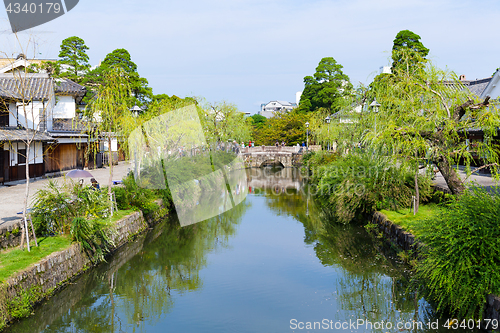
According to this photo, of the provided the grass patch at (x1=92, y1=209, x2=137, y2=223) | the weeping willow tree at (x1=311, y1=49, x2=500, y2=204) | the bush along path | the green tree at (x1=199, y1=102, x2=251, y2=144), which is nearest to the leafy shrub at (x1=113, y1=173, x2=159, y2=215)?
the grass patch at (x1=92, y1=209, x2=137, y2=223)

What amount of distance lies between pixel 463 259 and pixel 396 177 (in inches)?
296

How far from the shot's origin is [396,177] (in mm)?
14594

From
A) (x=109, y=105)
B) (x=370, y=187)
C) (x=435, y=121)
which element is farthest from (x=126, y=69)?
(x=435, y=121)

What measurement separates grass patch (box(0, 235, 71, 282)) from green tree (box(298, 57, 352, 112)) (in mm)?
50696

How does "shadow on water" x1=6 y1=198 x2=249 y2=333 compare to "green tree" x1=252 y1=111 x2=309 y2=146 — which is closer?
"shadow on water" x1=6 y1=198 x2=249 y2=333

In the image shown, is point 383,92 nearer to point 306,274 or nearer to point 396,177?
point 396,177

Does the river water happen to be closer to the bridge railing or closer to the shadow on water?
the shadow on water

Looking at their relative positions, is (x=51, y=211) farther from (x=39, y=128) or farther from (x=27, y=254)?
(x=39, y=128)

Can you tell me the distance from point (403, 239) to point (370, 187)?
11.6ft

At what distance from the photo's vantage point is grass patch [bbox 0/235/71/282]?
776 cm

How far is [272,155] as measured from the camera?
45.9 meters

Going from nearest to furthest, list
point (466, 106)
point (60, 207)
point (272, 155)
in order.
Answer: point (466, 106) → point (60, 207) → point (272, 155)

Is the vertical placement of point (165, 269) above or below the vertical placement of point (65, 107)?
below

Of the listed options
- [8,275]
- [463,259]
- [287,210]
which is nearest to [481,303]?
[463,259]
